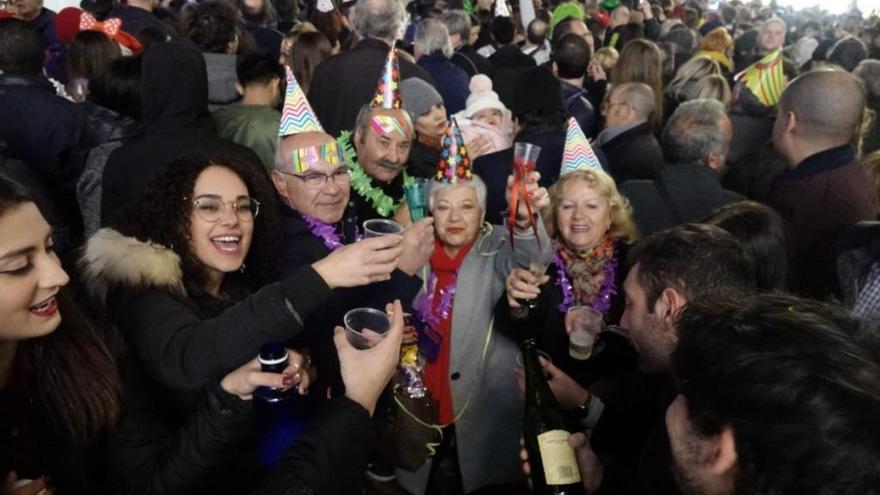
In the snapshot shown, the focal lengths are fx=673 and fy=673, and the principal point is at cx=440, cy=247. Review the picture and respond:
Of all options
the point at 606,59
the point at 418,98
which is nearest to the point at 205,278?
the point at 418,98

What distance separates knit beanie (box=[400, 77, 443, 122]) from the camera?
4.09 m

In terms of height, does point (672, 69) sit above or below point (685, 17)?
below

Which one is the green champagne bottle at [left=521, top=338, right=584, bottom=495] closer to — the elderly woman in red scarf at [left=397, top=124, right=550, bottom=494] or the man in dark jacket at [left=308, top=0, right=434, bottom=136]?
the elderly woman in red scarf at [left=397, top=124, right=550, bottom=494]

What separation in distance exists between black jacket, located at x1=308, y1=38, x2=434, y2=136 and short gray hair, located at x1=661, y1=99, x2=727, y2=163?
5.58 feet

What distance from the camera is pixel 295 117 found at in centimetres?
296

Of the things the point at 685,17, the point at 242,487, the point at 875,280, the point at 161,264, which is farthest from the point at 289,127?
the point at 685,17

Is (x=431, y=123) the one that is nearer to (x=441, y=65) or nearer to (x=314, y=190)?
(x=441, y=65)

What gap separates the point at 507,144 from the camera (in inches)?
172

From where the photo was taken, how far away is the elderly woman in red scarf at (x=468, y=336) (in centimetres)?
269

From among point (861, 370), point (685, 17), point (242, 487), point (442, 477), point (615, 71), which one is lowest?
point (442, 477)

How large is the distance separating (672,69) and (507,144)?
110 inches

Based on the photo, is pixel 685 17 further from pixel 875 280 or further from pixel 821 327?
pixel 821 327

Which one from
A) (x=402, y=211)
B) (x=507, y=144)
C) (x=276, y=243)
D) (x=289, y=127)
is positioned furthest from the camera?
(x=507, y=144)

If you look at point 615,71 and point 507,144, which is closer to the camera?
point 507,144
